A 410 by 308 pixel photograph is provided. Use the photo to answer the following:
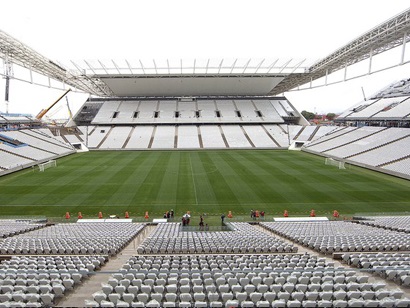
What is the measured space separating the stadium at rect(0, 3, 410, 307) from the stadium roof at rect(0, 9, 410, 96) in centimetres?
34

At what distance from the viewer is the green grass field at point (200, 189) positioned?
22275 mm

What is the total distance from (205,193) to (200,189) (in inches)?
52.5

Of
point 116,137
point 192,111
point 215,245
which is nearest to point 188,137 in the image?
point 192,111

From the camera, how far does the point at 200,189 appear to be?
27.4m

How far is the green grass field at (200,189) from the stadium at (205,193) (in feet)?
0.73

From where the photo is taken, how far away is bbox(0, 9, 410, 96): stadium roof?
35.4 m

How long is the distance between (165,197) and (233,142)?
121 ft

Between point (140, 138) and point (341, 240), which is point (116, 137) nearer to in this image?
point (140, 138)

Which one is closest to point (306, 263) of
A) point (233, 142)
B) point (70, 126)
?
point (233, 142)

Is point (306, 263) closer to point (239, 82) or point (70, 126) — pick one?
point (239, 82)

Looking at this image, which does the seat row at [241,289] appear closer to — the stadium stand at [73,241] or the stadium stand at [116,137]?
the stadium stand at [73,241]

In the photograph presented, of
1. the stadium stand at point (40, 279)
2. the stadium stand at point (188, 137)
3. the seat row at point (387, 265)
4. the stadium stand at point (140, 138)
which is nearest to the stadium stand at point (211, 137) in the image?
the stadium stand at point (188, 137)

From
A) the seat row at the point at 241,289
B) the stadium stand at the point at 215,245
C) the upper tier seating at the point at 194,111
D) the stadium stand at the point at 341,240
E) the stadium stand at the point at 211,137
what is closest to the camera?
the seat row at the point at 241,289

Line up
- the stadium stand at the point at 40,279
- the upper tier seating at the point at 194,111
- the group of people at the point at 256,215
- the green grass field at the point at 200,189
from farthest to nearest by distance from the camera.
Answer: the upper tier seating at the point at 194,111 < the green grass field at the point at 200,189 < the group of people at the point at 256,215 < the stadium stand at the point at 40,279
